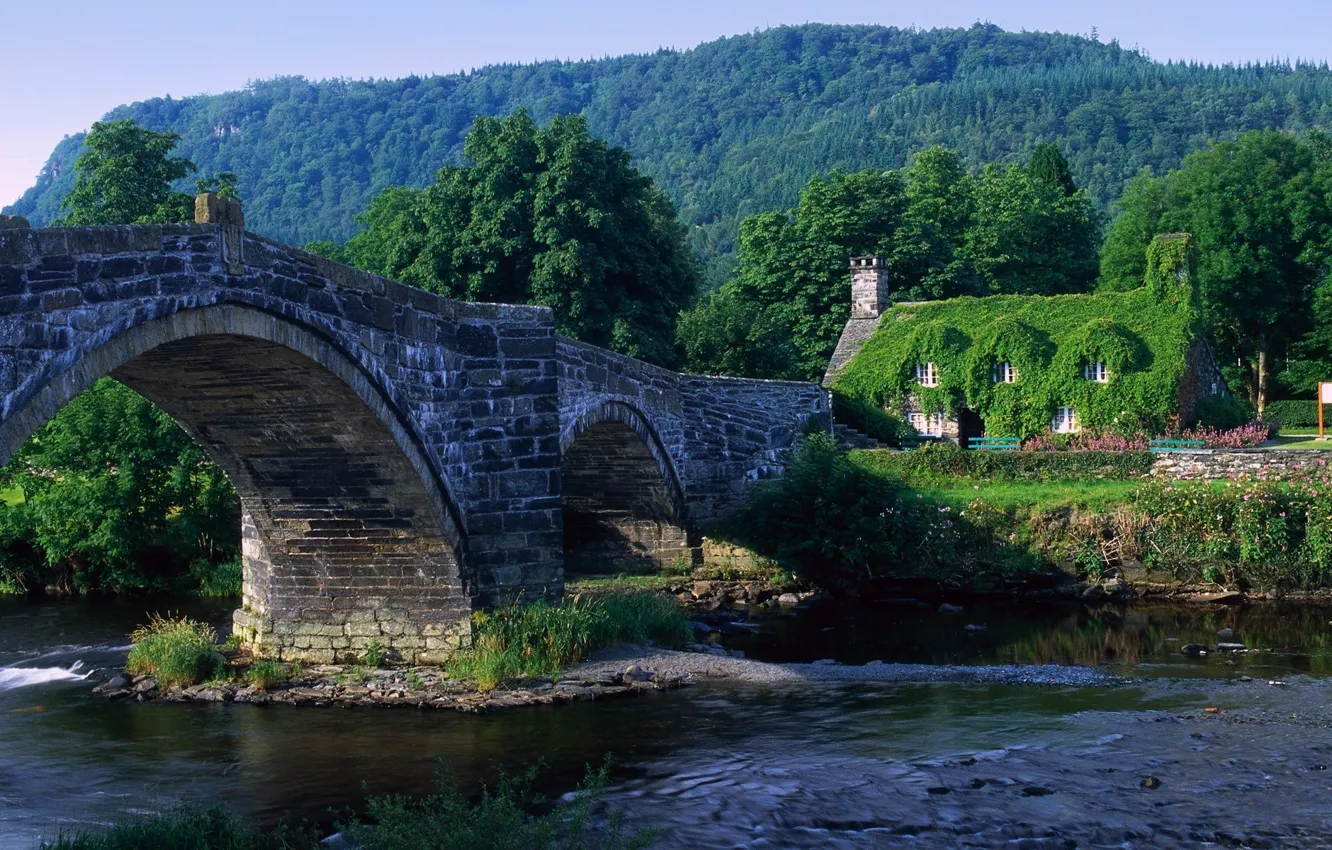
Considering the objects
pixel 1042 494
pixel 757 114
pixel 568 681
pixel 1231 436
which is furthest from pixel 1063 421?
pixel 757 114

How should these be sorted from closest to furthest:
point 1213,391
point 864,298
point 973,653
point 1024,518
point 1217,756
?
1. point 1217,756
2. point 973,653
3. point 1024,518
4. point 1213,391
5. point 864,298

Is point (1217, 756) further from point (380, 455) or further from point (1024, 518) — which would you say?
point (1024, 518)

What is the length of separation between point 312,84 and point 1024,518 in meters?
172

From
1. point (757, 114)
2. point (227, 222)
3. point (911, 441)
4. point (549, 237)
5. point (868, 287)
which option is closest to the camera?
point (227, 222)

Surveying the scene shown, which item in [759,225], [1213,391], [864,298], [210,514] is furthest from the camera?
[759,225]

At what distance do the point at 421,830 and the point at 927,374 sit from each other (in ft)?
91.4

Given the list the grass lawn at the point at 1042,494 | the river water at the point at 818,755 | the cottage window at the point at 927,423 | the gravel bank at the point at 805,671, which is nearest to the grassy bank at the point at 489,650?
the gravel bank at the point at 805,671

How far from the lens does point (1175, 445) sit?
28609 millimetres

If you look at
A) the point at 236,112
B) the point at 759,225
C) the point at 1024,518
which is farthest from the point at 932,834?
the point at 236,112

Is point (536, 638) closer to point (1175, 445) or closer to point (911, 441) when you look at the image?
point (1175, 445)

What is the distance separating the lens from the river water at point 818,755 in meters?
11.6

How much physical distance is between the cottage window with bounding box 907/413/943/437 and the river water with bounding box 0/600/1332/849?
→ 1655cm

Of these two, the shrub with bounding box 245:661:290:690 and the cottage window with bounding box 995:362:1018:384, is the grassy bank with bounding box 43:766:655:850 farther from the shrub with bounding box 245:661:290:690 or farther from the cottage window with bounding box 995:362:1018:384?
the cottage window with bounding box 995:362:1018:384

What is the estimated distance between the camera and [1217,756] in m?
13.2
